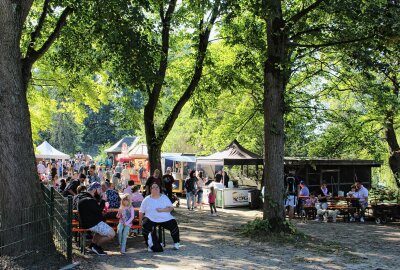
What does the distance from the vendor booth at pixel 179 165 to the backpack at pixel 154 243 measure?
1772cm

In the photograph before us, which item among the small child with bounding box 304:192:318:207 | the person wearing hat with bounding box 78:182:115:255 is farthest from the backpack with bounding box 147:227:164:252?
the small child with bounding box 304:192:318:207

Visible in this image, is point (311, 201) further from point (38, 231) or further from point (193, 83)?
point (38, 231)

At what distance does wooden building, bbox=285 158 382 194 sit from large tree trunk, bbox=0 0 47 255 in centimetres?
1640

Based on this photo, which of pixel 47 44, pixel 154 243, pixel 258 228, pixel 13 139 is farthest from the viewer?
pixel 47 44

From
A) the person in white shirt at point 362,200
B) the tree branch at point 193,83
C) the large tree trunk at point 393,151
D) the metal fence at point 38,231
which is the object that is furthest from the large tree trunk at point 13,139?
the large tree trunk at point 393,151

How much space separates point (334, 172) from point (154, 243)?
18548 millimetres

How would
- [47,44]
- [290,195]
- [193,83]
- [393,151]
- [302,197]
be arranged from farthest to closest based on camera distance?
[393,151] < [302,197] < [193,83] < [290,195] < [47,44]

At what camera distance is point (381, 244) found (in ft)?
41.9

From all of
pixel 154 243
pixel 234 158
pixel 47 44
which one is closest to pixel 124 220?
pixel 154 243

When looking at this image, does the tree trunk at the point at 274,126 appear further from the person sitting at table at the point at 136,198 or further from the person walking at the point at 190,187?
the person walking at the point at 190,187

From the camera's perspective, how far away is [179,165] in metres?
30.4

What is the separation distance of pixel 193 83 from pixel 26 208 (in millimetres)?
11108

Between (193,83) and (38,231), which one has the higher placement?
(193,83)

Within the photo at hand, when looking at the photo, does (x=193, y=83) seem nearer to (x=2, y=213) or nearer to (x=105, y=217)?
(x=105, y=217)
